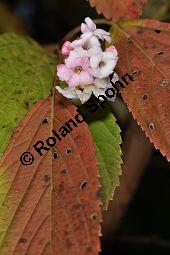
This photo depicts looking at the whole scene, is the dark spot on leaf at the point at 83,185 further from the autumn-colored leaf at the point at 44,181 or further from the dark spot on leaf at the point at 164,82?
the dark spot on leaf at the point at 164,82

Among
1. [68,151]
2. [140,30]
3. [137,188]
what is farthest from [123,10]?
[137,188]

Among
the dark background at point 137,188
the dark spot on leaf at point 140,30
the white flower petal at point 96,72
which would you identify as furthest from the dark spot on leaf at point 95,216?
the dark background at point 137,188

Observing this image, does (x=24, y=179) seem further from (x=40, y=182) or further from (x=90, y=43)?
(x=90, y=43)

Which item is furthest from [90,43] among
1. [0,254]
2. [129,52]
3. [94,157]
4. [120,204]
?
[120,204]

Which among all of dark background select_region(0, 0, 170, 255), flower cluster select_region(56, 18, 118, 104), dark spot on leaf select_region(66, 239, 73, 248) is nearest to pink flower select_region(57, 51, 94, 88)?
flower cluster select_region(56, 18, 118, 104)

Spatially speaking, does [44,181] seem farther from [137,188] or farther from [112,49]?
[137,188]

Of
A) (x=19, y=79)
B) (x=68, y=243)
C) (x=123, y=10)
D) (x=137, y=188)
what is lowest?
(x=137, y=188)
